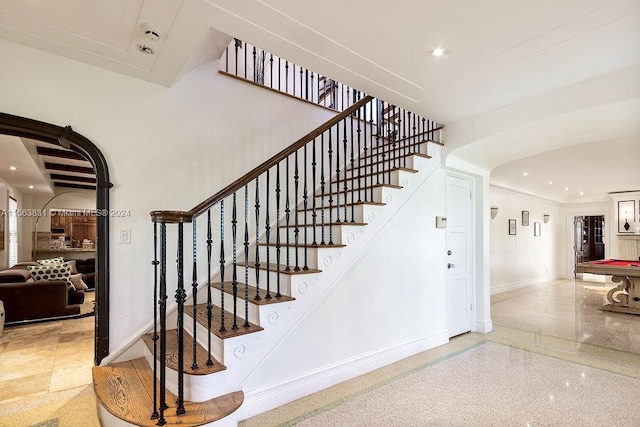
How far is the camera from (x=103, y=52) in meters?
2.47

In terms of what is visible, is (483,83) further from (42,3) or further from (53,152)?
(53,152)

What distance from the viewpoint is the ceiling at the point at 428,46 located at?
6.43 feet

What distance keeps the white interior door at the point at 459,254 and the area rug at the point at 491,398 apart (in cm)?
92

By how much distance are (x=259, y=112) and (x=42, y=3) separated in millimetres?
1924

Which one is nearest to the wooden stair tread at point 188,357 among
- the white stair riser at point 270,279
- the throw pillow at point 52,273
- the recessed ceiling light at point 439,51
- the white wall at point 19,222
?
the white stair riser at point 270,279

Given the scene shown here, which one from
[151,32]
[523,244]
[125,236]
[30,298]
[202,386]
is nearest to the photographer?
[202,386]

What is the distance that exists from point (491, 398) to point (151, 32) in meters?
3.62

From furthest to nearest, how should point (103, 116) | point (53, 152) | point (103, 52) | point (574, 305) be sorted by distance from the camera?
point (574, 305)
point (53, 152)
point (103, 116)
point (103, 52)

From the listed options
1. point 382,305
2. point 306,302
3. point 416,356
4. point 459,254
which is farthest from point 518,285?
point 306,302

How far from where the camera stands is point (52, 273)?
18.5ft

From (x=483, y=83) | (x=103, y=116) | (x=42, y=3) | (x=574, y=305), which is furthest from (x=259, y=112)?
(x=574, y=305)

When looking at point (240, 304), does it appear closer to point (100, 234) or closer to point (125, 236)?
point (125, 236)

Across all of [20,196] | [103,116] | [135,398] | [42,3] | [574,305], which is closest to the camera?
[42,3]

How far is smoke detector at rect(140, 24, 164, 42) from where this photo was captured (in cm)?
215
